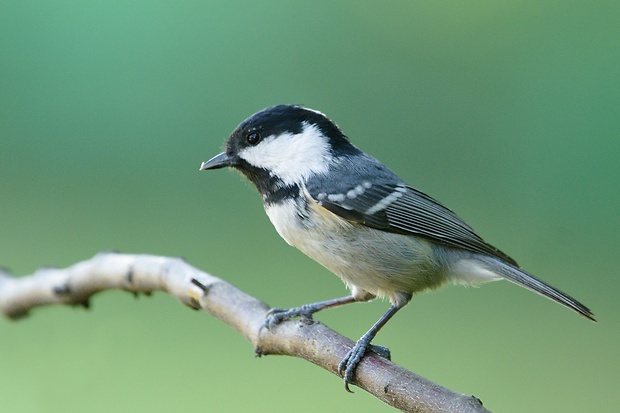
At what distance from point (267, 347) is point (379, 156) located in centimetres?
126

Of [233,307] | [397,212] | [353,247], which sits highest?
[397,212]

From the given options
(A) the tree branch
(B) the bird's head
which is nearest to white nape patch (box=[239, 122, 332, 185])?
(B) the bird's head

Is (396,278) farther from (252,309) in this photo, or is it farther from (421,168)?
(421,168)

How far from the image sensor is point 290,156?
1677mm

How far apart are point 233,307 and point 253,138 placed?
0.40 meters

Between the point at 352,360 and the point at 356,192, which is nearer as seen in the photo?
the point at 352,360

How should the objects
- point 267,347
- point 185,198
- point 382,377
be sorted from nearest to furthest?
point 382,377 → point 267,347 → point 185,198

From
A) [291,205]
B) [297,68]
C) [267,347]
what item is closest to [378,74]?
[297,68]

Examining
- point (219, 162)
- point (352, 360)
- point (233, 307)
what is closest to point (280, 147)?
point (219, 162)

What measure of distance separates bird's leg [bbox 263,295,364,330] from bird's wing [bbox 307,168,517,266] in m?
0.24

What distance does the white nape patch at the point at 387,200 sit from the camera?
5.49 ft

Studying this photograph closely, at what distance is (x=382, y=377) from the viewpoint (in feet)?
4.58

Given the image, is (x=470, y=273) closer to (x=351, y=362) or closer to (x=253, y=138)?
(x=351, y=362)

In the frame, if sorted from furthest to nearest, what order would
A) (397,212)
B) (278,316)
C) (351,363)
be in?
(397,212)
(278,316)
(351,363)
